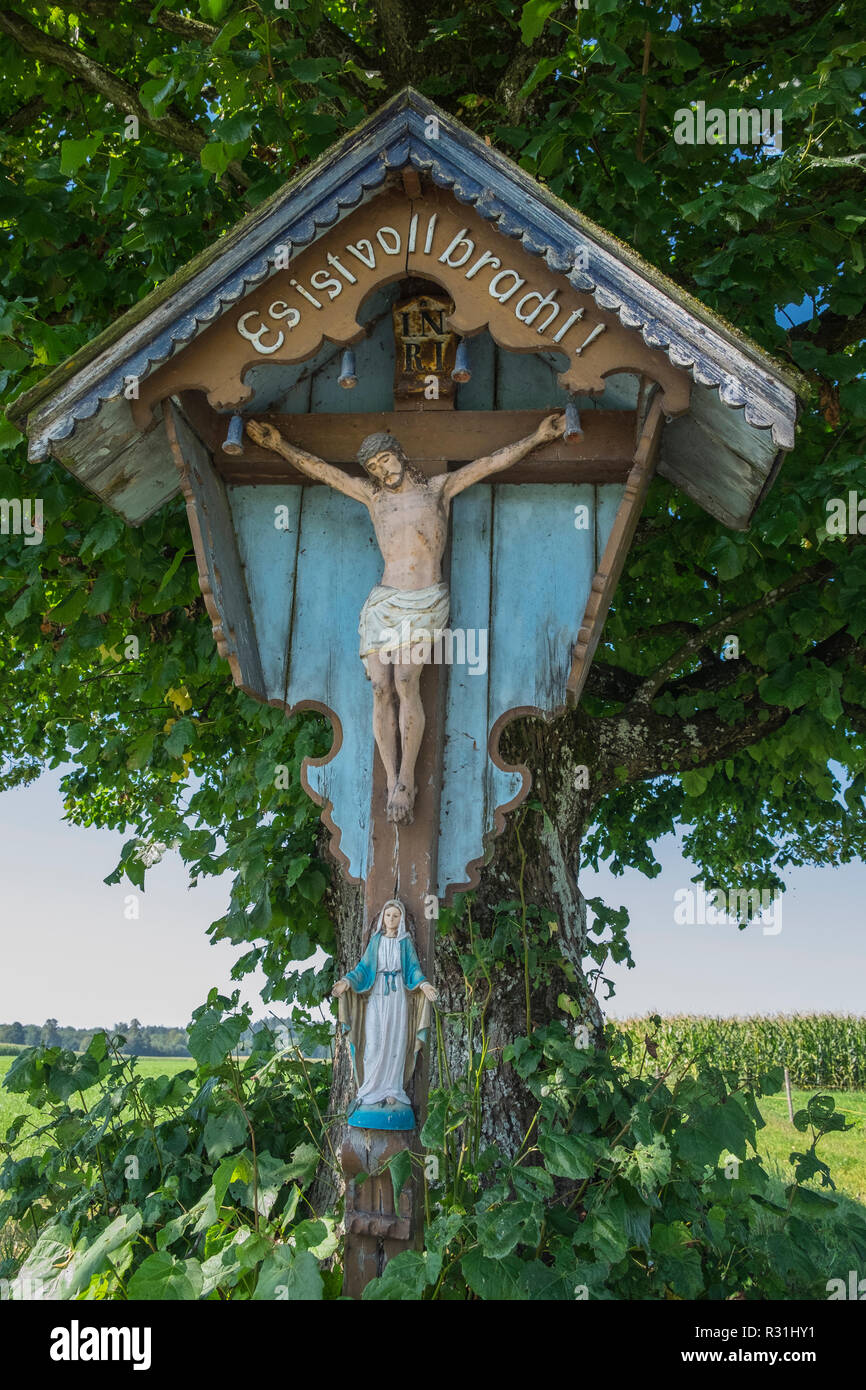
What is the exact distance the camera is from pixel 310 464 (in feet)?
11.3

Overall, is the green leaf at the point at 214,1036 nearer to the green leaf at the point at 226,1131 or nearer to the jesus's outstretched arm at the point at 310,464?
the green leaf at the point at 226,1131

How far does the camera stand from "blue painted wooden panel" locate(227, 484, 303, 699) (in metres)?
3.51

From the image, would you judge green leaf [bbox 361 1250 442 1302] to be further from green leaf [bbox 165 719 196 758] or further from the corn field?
the corn field

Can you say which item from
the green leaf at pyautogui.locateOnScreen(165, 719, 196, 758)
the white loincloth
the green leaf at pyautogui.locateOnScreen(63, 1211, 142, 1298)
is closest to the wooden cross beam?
the white loincloth

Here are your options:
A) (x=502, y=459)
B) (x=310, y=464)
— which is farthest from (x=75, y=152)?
(x=502, y=459)

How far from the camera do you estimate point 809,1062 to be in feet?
67.1

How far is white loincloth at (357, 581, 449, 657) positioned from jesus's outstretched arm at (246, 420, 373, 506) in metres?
0.35

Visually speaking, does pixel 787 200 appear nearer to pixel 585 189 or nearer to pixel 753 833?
pixel 585 189

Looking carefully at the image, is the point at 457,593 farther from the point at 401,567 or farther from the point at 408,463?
the point at 408,463

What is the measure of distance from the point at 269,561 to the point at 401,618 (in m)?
0.63
